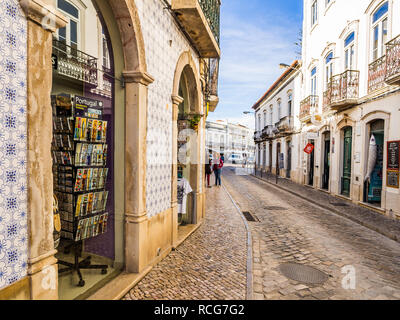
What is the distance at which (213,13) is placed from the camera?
7410 millimetres

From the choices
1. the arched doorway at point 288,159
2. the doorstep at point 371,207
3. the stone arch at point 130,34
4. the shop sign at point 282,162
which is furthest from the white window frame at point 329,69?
the stone arch at point 130,34

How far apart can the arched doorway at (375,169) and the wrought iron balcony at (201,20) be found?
7.02 meters

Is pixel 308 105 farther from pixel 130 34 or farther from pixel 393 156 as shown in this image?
pixel 130 34

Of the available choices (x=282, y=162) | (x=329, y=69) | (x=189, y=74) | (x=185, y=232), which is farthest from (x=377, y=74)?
(x=282, y=162)

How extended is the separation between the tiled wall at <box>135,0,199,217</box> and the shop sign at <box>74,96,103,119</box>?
0.85 meters

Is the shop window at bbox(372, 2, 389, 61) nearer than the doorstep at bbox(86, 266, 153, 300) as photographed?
No

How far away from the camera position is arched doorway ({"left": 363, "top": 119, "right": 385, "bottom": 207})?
10.1 metres

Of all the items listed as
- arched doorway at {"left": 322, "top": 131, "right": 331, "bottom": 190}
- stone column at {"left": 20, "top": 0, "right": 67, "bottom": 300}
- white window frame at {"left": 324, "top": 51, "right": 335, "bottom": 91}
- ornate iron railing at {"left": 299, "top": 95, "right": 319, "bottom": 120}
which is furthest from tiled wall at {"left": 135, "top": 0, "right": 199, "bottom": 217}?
ornate iron railing at {"left": 299, "top": 95, "right": 319, "bottom": 120}

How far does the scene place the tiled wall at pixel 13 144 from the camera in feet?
6.91

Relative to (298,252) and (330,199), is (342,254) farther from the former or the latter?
(330,199)

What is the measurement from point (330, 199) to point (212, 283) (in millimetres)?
9930

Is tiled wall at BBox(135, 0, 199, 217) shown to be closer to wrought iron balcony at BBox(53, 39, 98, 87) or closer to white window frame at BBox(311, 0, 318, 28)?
wrought iron balcony at BBox(53, 39, 98, 87)

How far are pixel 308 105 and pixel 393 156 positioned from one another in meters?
8.47

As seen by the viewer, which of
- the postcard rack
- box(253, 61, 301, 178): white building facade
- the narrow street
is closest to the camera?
the postcard rack
